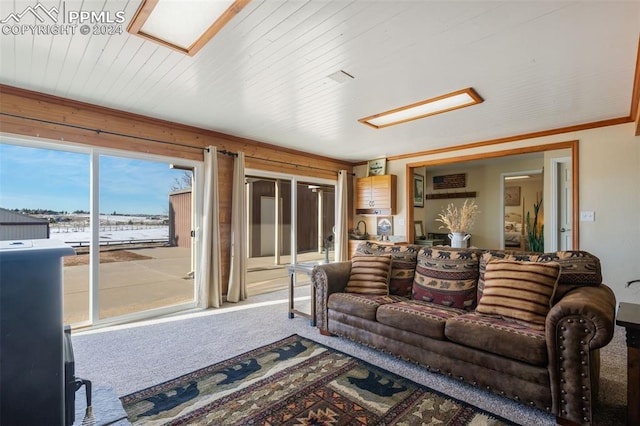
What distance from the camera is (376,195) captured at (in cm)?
593

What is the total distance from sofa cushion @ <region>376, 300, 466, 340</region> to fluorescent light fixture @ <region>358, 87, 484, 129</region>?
6.56ft

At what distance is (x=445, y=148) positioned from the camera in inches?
202

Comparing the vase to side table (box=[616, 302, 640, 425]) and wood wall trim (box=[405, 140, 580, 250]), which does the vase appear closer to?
wood wall trim (box=[405, 140, 580, 250])

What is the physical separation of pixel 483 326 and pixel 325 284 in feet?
4.87

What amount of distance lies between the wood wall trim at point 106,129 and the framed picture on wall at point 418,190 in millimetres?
2969

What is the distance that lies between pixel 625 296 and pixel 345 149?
165 inches

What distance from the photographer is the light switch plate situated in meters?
3.78

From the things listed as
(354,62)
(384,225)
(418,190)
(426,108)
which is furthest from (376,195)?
(354,62)

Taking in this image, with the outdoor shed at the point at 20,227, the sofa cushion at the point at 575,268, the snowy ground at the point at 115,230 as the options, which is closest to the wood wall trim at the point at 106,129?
the snowy ground at the point at 115,230

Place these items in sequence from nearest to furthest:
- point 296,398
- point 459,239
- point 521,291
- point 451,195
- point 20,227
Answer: point 20,227
point 296,398
point 521,291
point 459,239
point 451,195

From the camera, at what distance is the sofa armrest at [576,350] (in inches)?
65.1

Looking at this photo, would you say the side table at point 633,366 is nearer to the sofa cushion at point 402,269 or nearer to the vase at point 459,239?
the sofa cushion at point 402,269

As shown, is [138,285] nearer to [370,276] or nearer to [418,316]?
[370,276]

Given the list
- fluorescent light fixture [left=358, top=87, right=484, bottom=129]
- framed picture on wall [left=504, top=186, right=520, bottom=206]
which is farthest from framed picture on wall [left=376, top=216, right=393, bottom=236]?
framed picture on wall [left=504, top=186, right=520, bottom=206]
